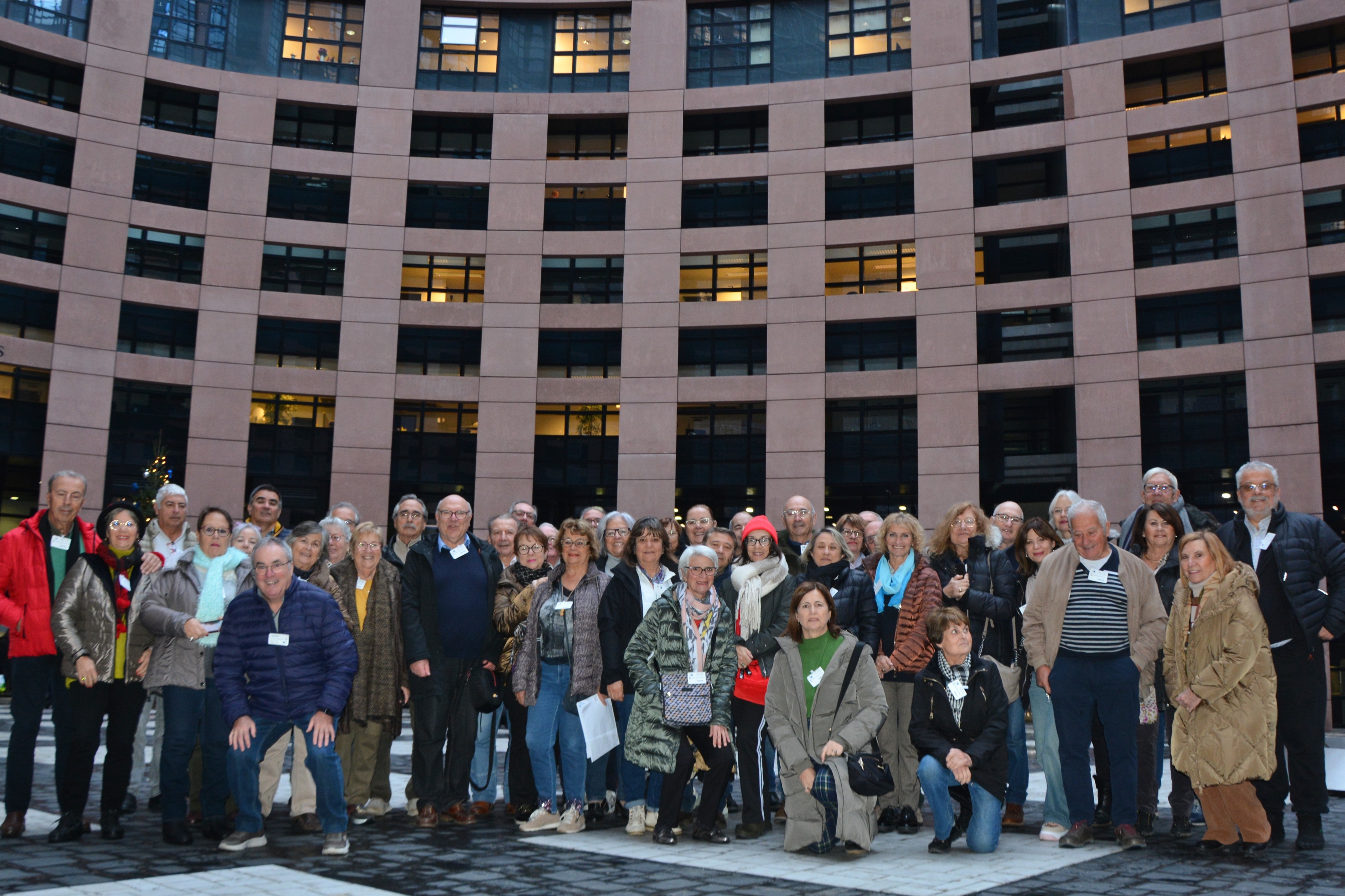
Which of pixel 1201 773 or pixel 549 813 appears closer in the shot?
pixel 1201 773

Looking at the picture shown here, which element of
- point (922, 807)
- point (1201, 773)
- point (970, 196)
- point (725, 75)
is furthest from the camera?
point (725, 75)

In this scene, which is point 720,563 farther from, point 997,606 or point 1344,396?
point 1344,396

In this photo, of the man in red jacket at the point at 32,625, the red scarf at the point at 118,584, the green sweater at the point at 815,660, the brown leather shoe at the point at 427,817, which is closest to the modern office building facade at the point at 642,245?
the green sweater at the point at 815,660

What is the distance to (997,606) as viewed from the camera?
8477 millimetres

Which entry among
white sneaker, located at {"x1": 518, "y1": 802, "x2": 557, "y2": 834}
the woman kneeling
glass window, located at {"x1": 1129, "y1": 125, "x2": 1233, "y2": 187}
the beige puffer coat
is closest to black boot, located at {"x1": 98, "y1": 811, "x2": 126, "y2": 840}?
white sneaker, located at {"x1": 518, "y1": 802, "x2": 557, "y2": 834}

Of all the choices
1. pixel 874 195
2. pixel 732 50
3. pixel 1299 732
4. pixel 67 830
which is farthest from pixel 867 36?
pixel 67 830

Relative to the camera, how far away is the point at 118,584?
7746 mm

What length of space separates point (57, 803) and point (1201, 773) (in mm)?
8798

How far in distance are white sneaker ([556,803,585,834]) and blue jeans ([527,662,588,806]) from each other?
10cm

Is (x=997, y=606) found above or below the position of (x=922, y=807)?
above

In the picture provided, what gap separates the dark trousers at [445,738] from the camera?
852 centimetres

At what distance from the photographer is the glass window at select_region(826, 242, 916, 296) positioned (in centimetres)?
3152

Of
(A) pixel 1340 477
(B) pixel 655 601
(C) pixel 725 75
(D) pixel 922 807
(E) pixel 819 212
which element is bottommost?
(D) pixel 922 807

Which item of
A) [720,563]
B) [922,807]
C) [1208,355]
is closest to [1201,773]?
[922,807]
